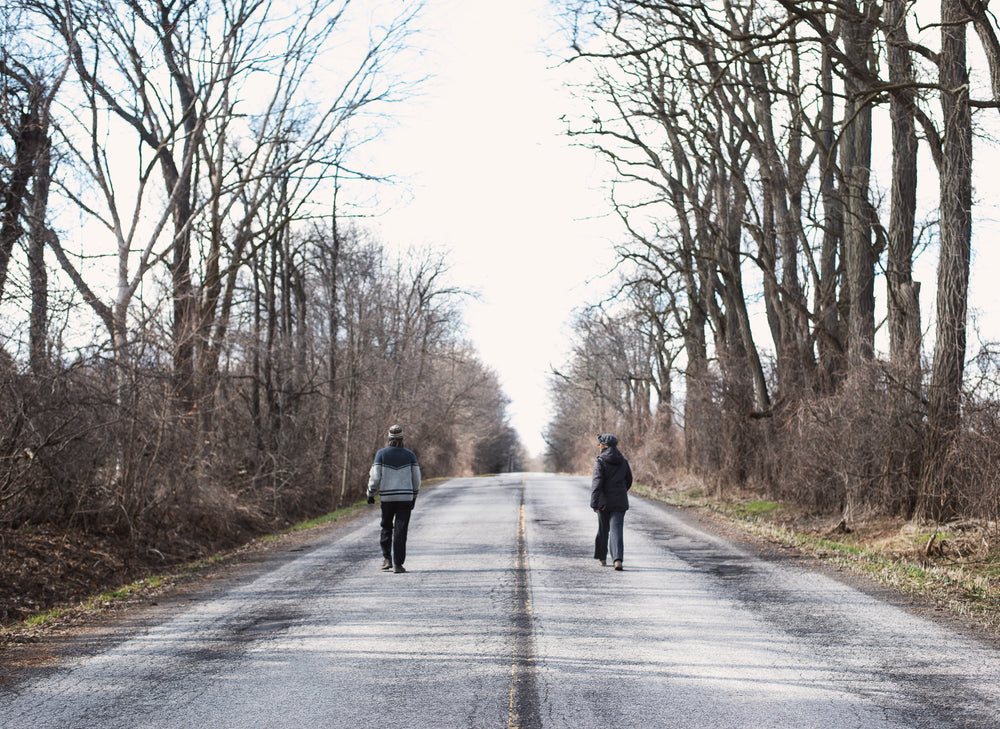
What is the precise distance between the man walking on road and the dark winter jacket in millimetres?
2504

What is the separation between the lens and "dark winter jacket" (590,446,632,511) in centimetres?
1222

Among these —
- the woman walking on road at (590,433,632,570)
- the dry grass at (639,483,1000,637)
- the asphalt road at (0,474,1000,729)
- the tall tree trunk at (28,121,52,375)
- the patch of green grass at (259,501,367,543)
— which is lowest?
the patch of green grass at (259,501,367,543)

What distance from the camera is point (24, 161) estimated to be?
13500 millimetres

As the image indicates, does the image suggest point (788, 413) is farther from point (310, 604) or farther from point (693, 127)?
point (310, 604)

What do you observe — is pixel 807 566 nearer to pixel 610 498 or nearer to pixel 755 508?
pixel 610 498

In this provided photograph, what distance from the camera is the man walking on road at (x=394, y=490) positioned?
11891mm

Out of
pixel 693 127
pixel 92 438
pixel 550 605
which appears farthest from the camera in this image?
pixel 693 127

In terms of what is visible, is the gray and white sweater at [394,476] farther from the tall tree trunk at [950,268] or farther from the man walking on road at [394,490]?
the tall tree trunk at [950,268]

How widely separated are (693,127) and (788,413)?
25.8ft

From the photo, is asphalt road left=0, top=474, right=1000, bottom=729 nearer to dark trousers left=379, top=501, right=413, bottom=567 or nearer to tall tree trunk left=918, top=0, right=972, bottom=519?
dark trousers left=379, top=501, right=413, bottom=567

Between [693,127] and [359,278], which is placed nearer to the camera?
[693,127]

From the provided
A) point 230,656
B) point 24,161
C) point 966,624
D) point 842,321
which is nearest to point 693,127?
point 842,321

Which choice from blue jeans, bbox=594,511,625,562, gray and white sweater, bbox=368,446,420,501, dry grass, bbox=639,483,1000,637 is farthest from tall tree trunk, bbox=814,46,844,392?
gray and white sweater, bbox=368,446,420,501

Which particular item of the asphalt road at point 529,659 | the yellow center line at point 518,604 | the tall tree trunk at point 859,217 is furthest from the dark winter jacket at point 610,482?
the tall tree trunk at point 859,217
